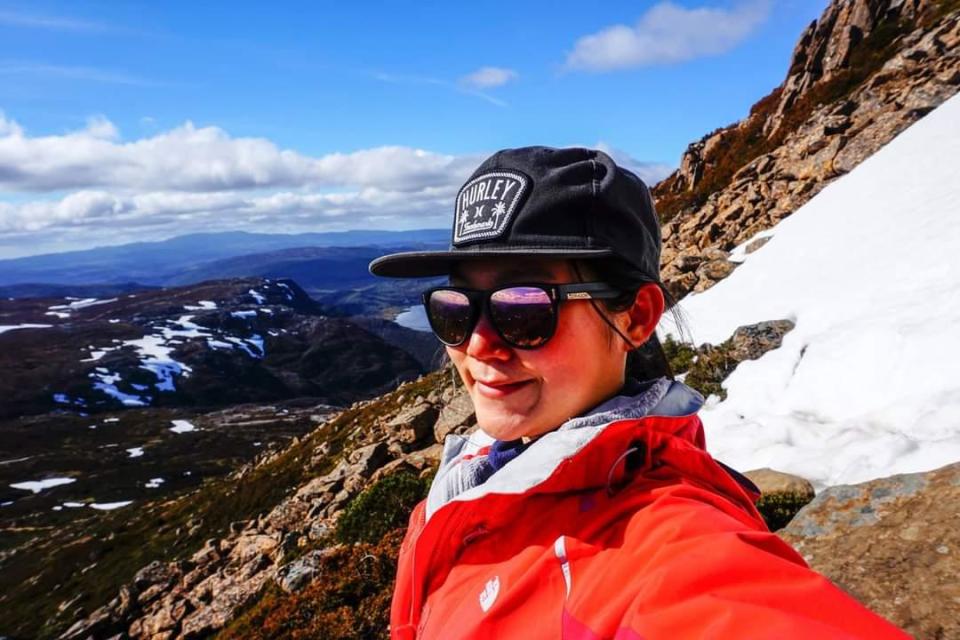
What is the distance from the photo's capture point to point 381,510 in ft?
36.9

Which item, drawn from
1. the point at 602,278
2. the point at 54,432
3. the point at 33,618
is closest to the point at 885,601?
the point at 602,278

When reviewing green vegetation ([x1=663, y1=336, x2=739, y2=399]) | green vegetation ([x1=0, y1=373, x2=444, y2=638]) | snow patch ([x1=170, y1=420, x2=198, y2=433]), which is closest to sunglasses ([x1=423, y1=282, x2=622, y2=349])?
green vegetation ([x1=663, y1=336, x2=739, y2=399])

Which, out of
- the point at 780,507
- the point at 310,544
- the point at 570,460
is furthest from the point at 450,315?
the point at 310,544

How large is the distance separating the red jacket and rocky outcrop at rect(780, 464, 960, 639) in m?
2.26

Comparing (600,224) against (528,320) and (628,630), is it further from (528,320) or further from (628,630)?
(628,630)

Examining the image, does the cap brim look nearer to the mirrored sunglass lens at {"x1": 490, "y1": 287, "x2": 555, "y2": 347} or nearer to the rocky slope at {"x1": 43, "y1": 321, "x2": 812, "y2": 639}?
the mirrored sunglass lens at {"x1": 490, "y1": 287, "x2": 555, "y2": 347}

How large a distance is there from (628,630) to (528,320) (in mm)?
1194

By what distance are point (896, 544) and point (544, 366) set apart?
350 centimetres

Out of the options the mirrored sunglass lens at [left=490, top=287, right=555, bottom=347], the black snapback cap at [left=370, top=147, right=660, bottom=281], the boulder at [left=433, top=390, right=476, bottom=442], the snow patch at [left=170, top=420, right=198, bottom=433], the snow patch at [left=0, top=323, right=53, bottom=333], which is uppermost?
the black snapback cap at [left=370, top=147, right=660, bottom=281]

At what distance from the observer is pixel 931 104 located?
22938 mm

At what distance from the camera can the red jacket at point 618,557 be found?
127 cm

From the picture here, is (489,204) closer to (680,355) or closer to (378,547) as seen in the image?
(378,547)

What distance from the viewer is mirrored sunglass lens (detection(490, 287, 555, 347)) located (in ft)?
7.18

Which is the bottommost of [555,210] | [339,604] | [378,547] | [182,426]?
[182,426]
